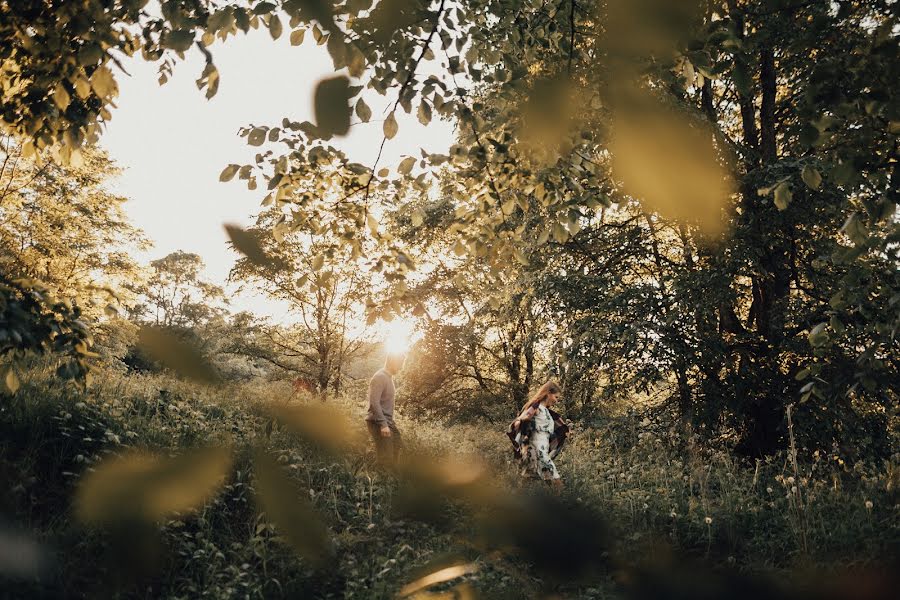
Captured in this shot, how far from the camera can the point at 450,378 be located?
2244cm

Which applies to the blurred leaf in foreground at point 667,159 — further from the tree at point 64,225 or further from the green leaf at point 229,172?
the tree at point 64,225

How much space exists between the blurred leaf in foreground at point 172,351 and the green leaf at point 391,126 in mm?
1680

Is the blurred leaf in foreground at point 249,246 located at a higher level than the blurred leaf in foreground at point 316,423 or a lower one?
higher

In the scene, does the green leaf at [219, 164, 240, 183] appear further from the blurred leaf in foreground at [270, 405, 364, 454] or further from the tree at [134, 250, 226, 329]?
the blurred leaf in foreground at [270, 405, 364, 454]

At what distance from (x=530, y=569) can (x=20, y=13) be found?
10.6ft

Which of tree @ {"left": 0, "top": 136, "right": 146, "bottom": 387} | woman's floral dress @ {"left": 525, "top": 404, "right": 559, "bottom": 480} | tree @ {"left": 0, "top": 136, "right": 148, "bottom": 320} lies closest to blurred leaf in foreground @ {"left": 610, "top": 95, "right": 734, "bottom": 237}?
woman's floral dress @ {"left": 525, "top": 404, "right": 559, "bottom": 480}

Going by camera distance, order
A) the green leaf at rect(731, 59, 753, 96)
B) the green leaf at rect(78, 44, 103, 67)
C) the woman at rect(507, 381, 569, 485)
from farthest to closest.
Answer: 1. the woman at rect(507, 381, 569, 485)
2. the green leaf at rect(78, 44, 103, 67)
3. the green leaf at rect(731, 59, 753, 96)

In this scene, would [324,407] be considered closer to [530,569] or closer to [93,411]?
[530,569]

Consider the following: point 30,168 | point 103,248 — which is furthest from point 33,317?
point 103,248

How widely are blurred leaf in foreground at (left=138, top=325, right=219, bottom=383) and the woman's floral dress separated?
6.35 meters

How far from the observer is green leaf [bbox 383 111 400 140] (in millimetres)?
2070

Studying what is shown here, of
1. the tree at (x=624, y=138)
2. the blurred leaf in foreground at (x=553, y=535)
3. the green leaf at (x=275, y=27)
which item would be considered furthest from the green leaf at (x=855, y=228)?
the green leaf at (x=275, y=27)

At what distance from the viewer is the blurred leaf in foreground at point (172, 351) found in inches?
20.2

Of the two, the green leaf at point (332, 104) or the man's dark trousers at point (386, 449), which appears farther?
the man's dark trousers at point (386, 449)
